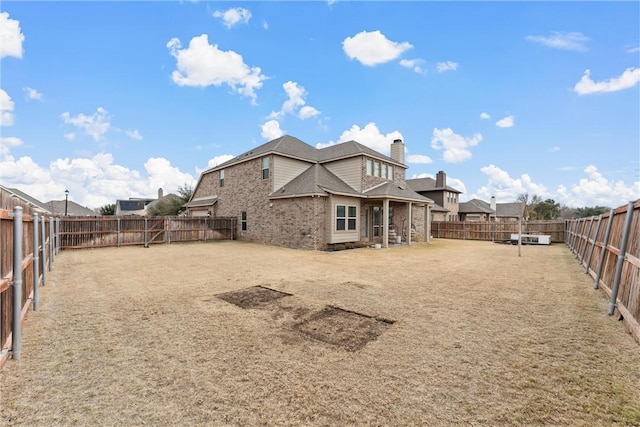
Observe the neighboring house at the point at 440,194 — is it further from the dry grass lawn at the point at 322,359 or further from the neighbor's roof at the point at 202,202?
the dry grass lawn at the point at 322,359

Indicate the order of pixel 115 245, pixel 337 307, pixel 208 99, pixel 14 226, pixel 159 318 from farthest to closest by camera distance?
pixel 208 99 < pixel 115 245 < pixel 337 307 < pixel 159 318 < pixel 14 226

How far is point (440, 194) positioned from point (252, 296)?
33193 millimetres

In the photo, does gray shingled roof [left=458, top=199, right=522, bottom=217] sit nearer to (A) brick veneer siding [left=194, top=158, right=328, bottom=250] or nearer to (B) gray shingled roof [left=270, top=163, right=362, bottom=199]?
(B) gray shingled roof [left=270, top=163, right=362, bottom=199]

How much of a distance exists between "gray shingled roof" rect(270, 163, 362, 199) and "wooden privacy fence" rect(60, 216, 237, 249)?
5.82 metres

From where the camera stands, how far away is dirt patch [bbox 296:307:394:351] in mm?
3754

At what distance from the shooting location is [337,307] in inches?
204

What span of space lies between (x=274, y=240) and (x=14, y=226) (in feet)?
45.0

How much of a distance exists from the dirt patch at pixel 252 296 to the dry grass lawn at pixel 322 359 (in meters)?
0.07

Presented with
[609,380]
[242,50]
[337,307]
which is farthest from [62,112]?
[609,380]

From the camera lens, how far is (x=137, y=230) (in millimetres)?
16312

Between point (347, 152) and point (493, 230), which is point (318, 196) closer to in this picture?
point (347, 152)

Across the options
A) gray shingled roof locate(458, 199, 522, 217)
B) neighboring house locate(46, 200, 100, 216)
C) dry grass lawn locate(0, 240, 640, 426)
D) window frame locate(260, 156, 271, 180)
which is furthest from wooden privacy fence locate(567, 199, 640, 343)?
neighboring house locate(46, 200, 100, 216)

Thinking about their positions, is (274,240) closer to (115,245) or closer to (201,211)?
(115,245)

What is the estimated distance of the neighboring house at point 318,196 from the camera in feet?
49.0
